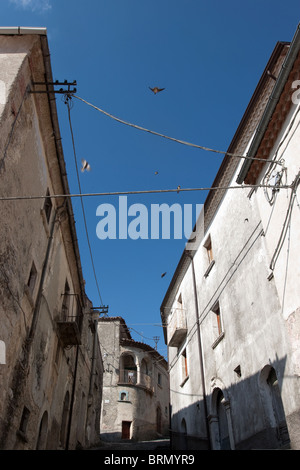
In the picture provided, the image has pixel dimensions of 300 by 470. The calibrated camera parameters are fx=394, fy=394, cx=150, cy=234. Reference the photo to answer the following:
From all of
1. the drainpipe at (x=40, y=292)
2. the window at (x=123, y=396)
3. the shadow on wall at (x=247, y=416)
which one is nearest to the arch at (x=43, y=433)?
the drainpipe at (x=40, y=292)

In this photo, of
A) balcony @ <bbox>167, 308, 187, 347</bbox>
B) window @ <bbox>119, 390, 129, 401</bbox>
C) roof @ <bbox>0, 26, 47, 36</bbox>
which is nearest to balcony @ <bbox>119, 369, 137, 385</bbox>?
window @ <bbox>119, 390, 129, 401</bbox>

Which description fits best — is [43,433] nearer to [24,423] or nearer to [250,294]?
[24,423]

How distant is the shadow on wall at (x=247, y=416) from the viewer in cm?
836

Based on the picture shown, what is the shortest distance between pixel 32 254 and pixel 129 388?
87.1ft

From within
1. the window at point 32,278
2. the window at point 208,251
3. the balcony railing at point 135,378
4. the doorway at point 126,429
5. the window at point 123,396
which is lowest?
the window at point 32,278

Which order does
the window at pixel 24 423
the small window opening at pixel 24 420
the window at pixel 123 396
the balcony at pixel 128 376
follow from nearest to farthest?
the window at pixel 24 423, the small window opening at pixel 24 420, the window at pixel 123 396, the balcony at pixel 128 376

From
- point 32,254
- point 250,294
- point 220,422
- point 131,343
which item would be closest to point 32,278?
point 32,254

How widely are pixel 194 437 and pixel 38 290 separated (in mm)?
8399

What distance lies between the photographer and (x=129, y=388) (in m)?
33.0

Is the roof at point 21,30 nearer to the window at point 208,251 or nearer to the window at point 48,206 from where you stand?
the window at point 48,206

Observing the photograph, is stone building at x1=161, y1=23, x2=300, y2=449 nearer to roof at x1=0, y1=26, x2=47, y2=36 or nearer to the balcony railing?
roof at x1=0, y1=26, x2=47, y2=36

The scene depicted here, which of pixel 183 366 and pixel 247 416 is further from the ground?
pixel 183 366

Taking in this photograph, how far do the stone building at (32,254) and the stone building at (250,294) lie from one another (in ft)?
15.0
